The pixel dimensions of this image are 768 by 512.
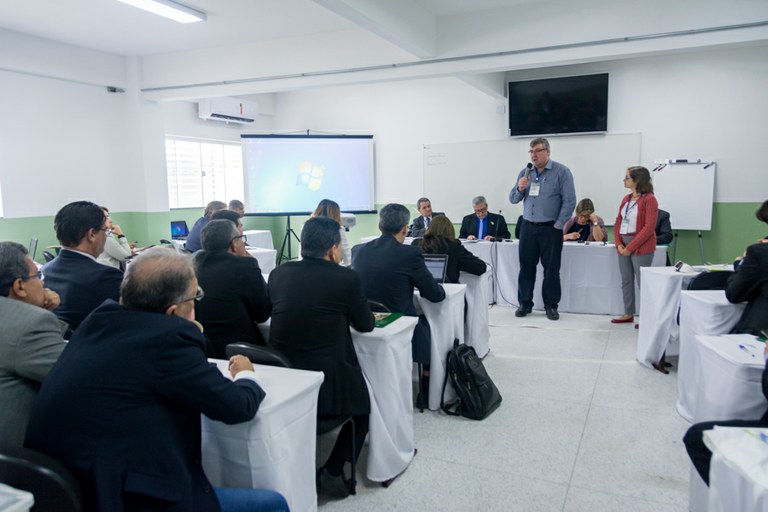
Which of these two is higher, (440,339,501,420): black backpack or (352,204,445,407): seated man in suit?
(352,204,445,407): seated man in suit

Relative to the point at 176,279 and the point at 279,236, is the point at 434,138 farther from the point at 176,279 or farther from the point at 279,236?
the point at 176,279

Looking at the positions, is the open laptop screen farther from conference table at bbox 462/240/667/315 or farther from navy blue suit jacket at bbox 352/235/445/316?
navy blue suit jacket at bbox 352/235/445/316

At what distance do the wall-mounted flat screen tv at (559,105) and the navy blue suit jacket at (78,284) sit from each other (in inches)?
244

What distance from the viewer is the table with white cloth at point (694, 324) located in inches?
111

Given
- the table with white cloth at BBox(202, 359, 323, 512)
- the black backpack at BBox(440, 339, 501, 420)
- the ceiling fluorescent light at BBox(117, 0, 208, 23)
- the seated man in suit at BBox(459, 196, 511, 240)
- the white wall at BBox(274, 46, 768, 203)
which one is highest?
the ceiling fluorescent light at BBox(117, 0, 208, 23)

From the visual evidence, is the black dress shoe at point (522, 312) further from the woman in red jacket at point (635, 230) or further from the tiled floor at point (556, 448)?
the tiled floor at point (556, 448)

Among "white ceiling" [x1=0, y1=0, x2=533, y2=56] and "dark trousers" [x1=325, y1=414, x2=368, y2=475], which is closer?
"dark trousers" [x1=325, y1=414, x2=368, y2=475]

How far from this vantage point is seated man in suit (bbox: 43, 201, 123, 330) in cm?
231

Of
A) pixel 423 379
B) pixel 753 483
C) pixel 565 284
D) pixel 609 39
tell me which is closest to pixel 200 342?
pixel 753 483

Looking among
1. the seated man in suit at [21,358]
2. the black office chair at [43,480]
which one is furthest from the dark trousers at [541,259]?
the black office chair at [43,480]

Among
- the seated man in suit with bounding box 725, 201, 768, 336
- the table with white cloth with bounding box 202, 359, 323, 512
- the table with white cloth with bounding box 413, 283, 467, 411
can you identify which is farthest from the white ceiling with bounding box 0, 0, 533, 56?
the table with white cloth with bounding box 202, 359, 323, 512

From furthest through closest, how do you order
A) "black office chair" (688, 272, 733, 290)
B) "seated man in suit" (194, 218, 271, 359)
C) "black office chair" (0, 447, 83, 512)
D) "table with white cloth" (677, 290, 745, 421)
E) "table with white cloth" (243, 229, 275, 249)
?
"table with white cloth" (243, 229, 275, 249) → "black office chair" (688, 272, 733, 290) → "table with white cloth" (677, 290, 745, 421) → "seated man in suit" (194, 218, 271, 359) → "black office chair" (0, 447, 83, 512)

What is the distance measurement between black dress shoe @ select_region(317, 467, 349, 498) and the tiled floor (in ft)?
0.16

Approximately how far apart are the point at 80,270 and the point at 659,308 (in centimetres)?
359
